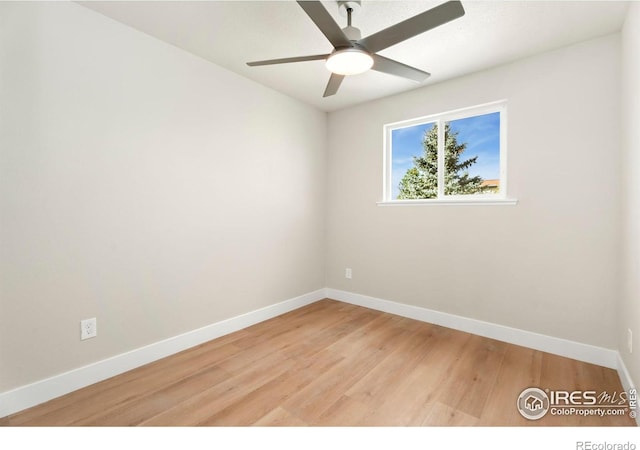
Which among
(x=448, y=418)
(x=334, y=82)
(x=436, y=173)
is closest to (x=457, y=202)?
(x=436, y=173)

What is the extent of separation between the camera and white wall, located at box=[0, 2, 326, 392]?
5.52ft

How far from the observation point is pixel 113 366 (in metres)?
2.03

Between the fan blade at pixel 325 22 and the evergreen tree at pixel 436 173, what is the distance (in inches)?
72.4

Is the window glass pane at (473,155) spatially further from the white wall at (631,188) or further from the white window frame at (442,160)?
the white wall at (631,188)

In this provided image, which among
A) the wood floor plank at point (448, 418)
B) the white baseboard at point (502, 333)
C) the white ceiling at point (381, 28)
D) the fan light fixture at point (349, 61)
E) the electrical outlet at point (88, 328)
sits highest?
the white ceiling at point (381, 28)

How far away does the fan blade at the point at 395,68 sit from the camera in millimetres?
1777

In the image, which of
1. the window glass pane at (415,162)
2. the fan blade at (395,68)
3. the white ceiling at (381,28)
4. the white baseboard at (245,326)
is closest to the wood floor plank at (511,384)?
the white baseboard at (245,326)

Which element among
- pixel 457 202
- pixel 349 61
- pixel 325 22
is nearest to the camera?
pixel 325 22

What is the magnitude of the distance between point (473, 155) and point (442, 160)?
294 mm

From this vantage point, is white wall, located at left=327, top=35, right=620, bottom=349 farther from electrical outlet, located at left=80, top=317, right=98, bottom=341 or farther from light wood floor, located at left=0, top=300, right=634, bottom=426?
electrical outlet, located at left=80, top=317, right=98, bottom=341

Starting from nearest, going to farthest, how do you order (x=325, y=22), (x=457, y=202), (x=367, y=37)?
(x=325, y=22) → (x=367, y=37) → (x=457, y=202)

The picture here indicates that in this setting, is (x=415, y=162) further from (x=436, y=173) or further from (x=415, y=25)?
(x=415, y=25)
